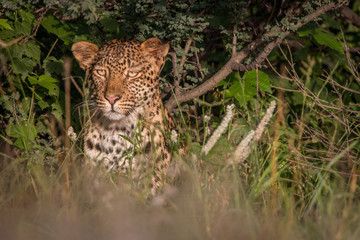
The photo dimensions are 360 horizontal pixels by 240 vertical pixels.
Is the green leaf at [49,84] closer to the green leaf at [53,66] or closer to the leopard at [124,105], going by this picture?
the green leaf at [53,66]

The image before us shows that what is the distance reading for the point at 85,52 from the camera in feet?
14.9

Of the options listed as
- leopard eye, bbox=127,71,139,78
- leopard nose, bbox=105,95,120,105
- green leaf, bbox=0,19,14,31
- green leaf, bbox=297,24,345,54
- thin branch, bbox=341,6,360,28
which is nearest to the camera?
leopard nose, bbox=105,95,120,105

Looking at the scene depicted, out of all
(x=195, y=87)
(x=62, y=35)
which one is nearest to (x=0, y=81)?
(x=62, y=35)

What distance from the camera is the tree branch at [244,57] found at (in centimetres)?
472

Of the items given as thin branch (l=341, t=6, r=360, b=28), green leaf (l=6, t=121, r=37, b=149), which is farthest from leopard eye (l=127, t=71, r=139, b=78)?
thin branch (l=341, t=6, r=360, b=28)

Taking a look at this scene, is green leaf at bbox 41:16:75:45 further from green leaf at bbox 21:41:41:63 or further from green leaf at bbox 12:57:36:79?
green leaf at bbox 12:57:36:79

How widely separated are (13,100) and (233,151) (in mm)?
2583

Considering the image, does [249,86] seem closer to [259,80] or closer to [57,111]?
[259,80]

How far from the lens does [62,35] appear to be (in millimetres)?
5062

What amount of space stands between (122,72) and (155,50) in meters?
0.39

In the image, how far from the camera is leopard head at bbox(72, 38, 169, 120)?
13.7 ft

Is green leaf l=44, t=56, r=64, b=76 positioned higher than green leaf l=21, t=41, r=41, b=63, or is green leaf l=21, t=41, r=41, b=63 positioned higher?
green leaf l=21, t=41, r=41, b=63

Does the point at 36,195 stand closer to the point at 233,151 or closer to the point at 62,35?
the point at 233,151

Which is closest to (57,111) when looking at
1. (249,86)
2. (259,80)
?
(249,86)
